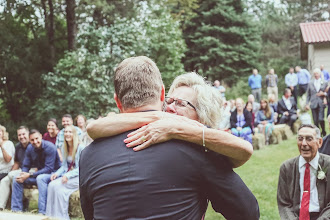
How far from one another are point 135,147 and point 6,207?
7367 mm

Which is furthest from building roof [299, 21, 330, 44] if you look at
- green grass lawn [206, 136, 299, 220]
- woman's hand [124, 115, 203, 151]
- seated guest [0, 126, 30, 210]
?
woman's hand [124, 115, 203, 151]

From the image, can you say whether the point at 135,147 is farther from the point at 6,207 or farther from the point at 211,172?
the point at 6,207

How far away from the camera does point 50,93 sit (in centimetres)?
1432

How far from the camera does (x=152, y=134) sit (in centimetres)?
165

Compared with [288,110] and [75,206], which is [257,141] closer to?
[288,110]

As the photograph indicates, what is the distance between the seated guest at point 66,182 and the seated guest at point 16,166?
46.9 inches

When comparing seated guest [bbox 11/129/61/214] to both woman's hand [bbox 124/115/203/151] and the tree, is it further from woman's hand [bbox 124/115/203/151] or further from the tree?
the tree

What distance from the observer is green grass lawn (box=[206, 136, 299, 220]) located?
6.83 m

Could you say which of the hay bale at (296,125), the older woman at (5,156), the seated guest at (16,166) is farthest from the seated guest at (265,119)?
the older woman at (5,156)

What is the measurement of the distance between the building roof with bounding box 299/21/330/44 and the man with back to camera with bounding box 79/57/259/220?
2010 centimetres

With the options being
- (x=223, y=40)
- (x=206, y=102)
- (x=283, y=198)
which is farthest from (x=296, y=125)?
(x=223, y=40)

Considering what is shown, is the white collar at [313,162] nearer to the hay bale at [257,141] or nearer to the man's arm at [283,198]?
the man's arm at [283,198]

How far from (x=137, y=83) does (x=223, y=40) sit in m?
24.3

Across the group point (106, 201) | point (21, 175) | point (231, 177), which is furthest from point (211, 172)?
point (21, 175)
